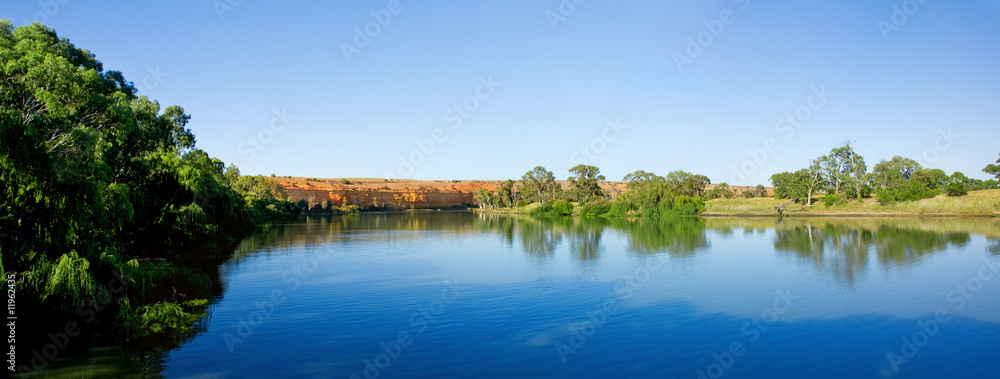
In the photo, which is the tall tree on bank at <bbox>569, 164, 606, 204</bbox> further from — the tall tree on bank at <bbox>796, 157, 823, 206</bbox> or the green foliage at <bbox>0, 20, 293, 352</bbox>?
the green foliage at <bbox>0, 20, 293, 352</bbox>

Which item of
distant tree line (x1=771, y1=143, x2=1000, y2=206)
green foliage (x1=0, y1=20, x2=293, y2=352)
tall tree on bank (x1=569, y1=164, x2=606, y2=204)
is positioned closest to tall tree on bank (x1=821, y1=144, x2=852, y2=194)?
distant tree line (x1=771, y1=143, x2=1000, y2=206)

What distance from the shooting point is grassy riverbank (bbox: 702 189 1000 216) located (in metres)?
46.2

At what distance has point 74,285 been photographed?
29.6ft

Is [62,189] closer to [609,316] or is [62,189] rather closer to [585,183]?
[609,316]

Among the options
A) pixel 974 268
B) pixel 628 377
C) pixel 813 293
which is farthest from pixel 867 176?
pixel 628 377

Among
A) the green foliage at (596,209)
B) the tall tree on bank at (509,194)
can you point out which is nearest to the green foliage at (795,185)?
the green foliage at (596,209)

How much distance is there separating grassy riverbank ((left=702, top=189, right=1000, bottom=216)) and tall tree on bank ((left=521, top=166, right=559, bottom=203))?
27572 millimetres

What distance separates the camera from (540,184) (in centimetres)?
8869

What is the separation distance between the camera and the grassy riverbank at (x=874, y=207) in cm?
4616

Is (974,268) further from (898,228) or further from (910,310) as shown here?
(898,228)

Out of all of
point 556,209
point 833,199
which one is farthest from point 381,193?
point 833,199

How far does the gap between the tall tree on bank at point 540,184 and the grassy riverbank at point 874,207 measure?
27.6m

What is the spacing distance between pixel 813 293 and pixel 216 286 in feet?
56.0

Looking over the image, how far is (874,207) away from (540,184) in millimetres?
46626
